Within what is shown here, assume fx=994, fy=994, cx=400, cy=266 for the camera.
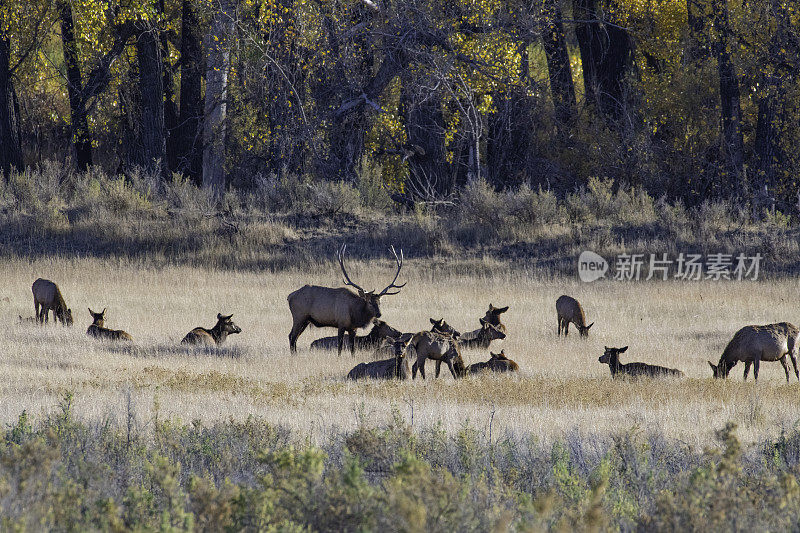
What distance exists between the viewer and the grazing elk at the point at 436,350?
1157 cm

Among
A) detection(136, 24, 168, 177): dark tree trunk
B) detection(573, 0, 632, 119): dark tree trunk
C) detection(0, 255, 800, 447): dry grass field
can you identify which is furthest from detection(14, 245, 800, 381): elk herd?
detection(573, 0, 632, 119): dark tree trunk

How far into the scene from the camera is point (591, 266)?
830 inches

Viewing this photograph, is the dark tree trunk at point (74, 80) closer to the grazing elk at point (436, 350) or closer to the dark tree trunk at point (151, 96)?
the dark tree trunk at point (151, 96)

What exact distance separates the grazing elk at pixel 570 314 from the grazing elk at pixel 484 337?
160 cm

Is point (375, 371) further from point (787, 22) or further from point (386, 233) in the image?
point (787, 22)

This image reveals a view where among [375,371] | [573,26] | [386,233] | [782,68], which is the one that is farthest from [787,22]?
[375,371]

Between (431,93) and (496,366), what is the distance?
16361 mm

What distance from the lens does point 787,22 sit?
2505 cm

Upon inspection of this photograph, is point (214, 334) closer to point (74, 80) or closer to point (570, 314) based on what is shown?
point (570, 314)

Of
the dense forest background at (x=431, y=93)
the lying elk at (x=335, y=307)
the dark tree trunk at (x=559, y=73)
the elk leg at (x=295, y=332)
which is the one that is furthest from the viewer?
the dark tree trunk at (x=559, y=73)

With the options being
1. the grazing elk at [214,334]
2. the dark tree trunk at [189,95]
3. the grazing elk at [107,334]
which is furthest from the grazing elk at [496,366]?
the dark tree trunk at [189,95]

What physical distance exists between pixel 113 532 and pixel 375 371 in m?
6.49

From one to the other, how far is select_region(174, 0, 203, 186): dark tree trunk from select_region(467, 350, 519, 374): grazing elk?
18.1 m

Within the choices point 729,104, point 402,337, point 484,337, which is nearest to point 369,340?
point 484,337
